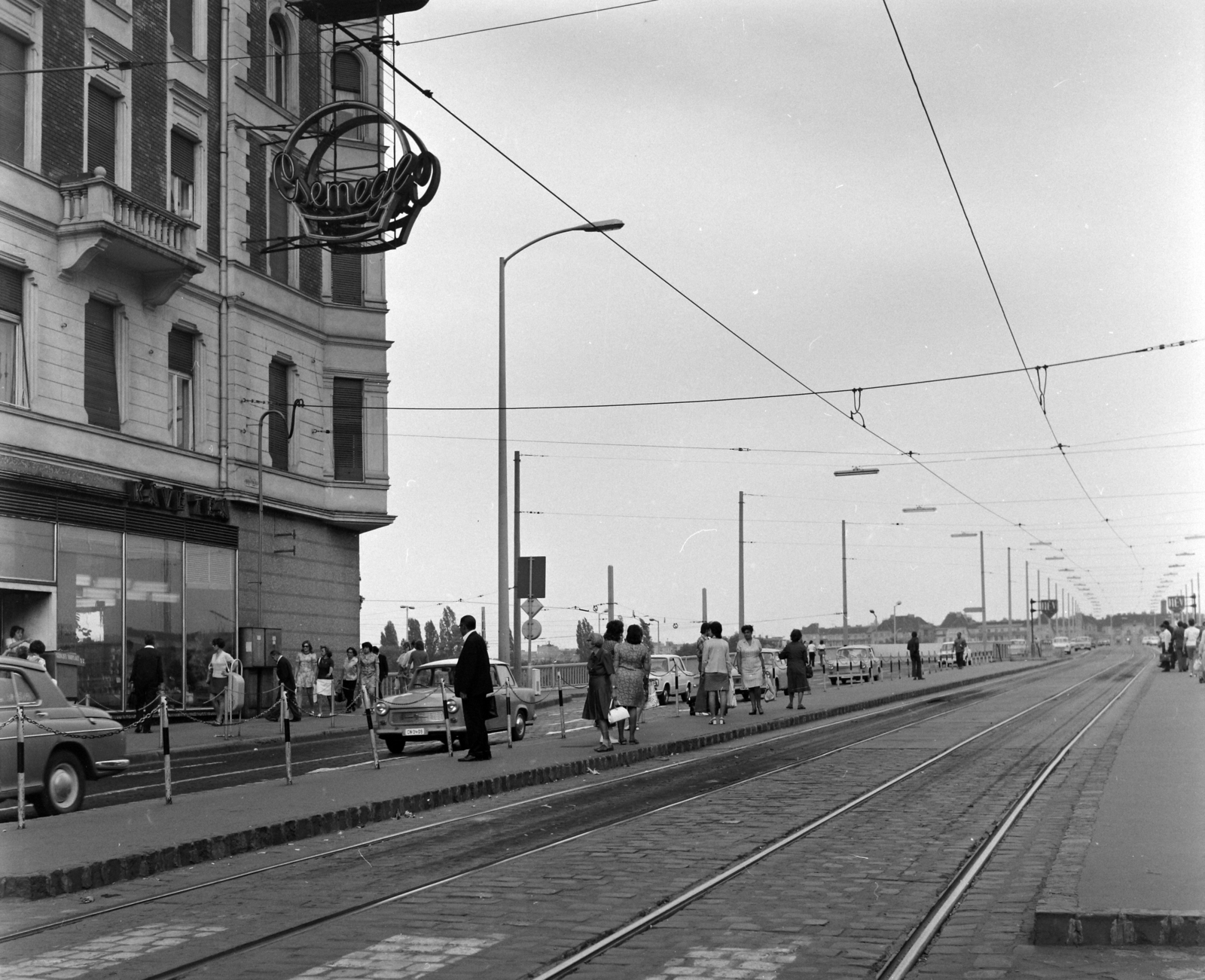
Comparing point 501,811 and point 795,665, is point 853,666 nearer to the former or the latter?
point 795,665

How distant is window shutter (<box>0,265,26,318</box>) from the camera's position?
27062 mm

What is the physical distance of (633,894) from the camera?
31.1 ft

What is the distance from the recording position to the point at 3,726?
1387 cm

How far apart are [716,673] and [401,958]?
19654 millimetres

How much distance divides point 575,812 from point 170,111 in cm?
2309

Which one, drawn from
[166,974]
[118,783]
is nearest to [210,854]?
[166,974]

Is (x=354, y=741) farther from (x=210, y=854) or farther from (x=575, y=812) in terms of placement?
(x=210, y=854)

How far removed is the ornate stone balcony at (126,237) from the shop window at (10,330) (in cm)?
123

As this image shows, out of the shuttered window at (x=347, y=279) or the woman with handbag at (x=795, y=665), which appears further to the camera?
the shuttered window at (x=347, y=279)

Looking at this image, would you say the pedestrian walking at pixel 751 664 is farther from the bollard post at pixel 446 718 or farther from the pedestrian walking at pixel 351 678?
the pedestrian walking at pixel 351 678

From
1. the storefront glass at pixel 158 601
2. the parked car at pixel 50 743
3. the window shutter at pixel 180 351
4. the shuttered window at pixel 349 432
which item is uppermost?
the window shutter at pixel 180 351

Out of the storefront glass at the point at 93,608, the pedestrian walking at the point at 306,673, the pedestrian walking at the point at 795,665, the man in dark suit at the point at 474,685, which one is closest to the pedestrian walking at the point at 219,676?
the storefront glass at the point at 93,608

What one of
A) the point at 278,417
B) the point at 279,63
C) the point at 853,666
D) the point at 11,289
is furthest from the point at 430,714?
the point at 853,666

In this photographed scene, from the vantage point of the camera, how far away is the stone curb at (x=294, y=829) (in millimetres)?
9906
